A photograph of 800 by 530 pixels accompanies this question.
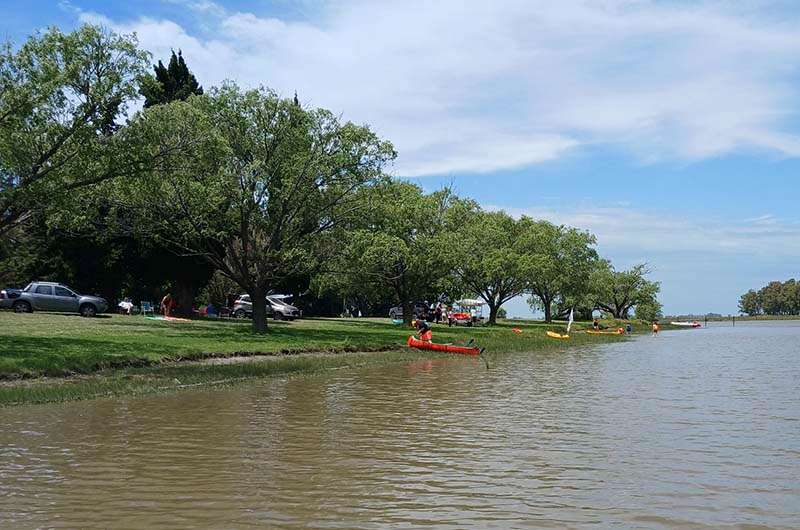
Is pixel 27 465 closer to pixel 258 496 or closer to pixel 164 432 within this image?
pixel 164 432

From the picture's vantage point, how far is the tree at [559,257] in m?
76.1

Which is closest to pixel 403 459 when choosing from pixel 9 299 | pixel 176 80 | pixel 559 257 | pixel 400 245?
pixel 400 245

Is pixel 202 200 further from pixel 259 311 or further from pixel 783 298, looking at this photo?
pixel 783 298

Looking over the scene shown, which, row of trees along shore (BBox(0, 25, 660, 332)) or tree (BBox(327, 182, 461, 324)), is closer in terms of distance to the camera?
row of trees along shore (BBox(0, 25, 660, 332))

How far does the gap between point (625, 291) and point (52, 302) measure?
82.7 metres

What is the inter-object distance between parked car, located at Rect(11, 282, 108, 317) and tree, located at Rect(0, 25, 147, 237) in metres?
18.9

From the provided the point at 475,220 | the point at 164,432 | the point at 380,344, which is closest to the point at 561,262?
the point at 475,220

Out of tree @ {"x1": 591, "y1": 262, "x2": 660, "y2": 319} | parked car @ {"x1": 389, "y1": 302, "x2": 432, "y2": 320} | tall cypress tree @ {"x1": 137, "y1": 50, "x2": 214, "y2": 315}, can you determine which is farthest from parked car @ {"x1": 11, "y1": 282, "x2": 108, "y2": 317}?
tree @ {"x1": 591, "y1": 262, "x2": 660, "y2": 319}

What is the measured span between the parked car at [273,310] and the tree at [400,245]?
4.64 m

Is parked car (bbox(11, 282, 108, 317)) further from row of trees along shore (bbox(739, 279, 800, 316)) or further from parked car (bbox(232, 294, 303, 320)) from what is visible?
row of trees along shore (bbox(739, 279, 800, 316))

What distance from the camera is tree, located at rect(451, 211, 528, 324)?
6406 cm

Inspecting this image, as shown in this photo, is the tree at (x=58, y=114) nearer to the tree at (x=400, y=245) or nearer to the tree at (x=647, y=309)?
the tree at (x=400, y=245)

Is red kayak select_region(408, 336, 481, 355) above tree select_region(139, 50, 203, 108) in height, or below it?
below

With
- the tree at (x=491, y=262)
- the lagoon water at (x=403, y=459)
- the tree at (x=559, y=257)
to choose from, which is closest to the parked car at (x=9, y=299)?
the lagoon water at (x=403, y=459)
